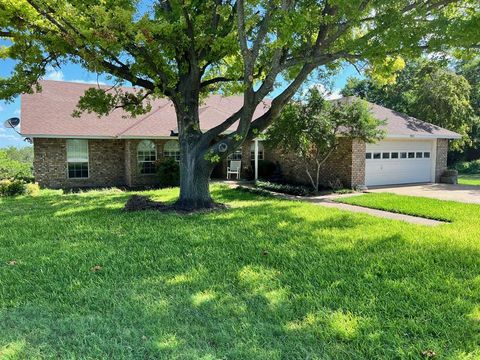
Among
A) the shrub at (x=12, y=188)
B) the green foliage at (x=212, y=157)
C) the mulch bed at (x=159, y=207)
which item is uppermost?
the green foliage at (x=212, y=157)

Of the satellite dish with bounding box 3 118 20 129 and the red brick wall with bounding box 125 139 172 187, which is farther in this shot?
the red brick wall with bounding box 125 139 172 187

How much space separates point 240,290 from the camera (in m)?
4.41

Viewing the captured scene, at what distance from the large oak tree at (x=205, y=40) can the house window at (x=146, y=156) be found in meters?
6.67

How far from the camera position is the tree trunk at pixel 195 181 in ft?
34.3

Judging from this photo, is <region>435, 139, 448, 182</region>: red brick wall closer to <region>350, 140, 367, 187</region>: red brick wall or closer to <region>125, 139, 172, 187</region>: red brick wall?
<region>350, 140, 367, 187</region>: red brick wall

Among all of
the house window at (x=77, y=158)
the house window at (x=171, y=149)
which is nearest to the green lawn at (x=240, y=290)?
the house window at (x=77, y=158)

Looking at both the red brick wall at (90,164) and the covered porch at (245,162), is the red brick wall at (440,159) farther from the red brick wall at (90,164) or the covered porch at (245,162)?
the red brick wall at (90,164)

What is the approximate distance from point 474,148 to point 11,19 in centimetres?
3424

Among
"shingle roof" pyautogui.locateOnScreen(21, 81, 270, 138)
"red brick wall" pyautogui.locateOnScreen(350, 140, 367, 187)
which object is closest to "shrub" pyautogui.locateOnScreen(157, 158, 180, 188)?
"shingle roof" pyautogui.locateOnScreen(21, 81, 270, 138)

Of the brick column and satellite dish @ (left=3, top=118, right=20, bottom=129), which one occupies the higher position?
satellite dish @ (left=3, top=118, right=20, bottom=129)

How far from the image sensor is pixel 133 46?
9.74m

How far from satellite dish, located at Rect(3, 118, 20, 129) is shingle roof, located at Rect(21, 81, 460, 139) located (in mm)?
831

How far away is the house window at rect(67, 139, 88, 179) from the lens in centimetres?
1738

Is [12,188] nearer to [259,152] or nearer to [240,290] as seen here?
[259,152]
